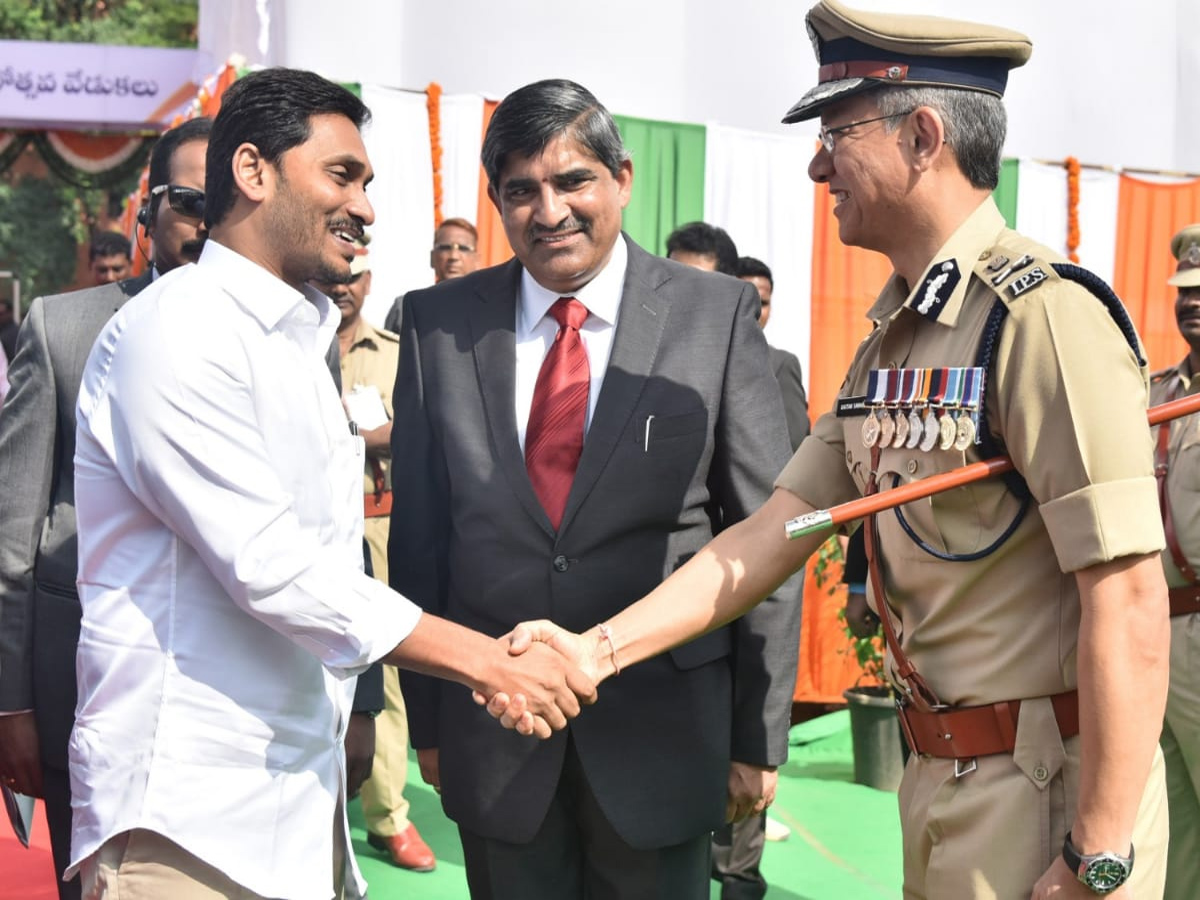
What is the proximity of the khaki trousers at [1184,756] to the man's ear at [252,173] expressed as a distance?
289cm

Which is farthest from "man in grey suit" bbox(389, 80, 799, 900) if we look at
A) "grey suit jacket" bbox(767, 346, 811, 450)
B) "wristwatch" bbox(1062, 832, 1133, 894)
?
"grey suit jacket" bbox(767, 346, 811, 450)

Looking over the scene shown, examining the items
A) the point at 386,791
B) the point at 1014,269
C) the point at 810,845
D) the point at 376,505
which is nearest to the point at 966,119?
the point at 1014,269

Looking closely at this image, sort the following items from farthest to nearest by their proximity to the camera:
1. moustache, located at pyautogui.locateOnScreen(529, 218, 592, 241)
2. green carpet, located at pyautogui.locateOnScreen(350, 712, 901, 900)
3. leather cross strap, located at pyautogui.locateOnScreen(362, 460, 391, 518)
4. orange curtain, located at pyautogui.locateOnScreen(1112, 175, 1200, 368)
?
1. orange curtain, located at pyautogui.locateOnScreen(1112, 175, 1200, 368)
2. leather cross strap, located at pyautogui.locateOnScreen(362, 460, 391, 518)
3. green carpet, located at pyautogui.locateOnScreen(350, 712, 901, 900)
4. moustache, located at pyautogui.locateOnScreen(529, 218, 592, 241)

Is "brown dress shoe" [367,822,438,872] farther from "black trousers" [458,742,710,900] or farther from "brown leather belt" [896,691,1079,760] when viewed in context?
"brown leather belt" [896,691,1079,760]

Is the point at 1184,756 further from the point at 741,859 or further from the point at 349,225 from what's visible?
the point at 349,225

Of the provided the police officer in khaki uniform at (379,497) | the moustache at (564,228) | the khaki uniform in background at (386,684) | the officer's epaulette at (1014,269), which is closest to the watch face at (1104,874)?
the officer's epaulette at (1014,269)

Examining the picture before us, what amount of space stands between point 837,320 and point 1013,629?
5916 mm

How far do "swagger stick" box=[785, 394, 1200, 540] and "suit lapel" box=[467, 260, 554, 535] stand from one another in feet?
2.30

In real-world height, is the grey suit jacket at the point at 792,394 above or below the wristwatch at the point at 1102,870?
above

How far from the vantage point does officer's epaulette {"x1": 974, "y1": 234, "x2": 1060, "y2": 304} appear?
69.9 inches

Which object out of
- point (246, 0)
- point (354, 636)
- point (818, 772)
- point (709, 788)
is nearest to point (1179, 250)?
point (818, 772)

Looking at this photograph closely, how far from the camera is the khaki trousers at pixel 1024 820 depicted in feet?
5.74

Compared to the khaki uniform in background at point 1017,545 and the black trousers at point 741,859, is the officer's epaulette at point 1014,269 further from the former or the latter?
the black trousers at point 741,859

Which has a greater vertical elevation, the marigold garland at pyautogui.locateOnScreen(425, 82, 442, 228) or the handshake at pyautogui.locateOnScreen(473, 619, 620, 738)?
the marigold garland at pyautogui.locateOnScreen(425, 82, 442, 228)
